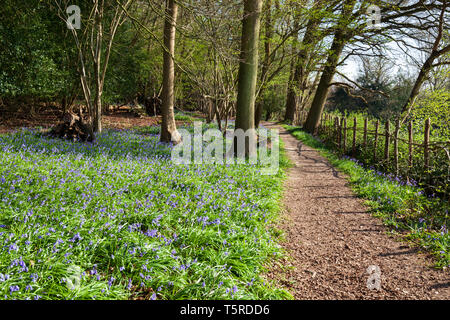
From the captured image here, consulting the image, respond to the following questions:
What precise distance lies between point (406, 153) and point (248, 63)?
5.12 metres

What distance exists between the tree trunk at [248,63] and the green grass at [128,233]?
3.43 metres

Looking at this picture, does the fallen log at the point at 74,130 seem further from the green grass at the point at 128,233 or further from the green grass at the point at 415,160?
the green grass at the point at 415,160

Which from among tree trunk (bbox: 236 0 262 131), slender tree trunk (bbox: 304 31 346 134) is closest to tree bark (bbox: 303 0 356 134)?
slender tree trunk (bbox: 304 31 346 134)

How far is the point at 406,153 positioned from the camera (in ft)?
24.4

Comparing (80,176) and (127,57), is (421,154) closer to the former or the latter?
(80,176)

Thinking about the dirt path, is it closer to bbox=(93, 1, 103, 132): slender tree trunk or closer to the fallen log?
the fallen log

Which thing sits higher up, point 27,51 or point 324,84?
point 27,51

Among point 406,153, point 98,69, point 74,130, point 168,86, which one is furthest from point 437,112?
point 98,69

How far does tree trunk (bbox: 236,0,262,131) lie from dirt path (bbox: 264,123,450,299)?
349 centimetres

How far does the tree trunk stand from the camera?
26.4 feet

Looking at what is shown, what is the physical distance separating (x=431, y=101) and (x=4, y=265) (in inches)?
420

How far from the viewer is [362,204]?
5766 mm

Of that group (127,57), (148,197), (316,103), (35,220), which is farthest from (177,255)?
(127,57)

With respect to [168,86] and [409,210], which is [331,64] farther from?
[409,210]
